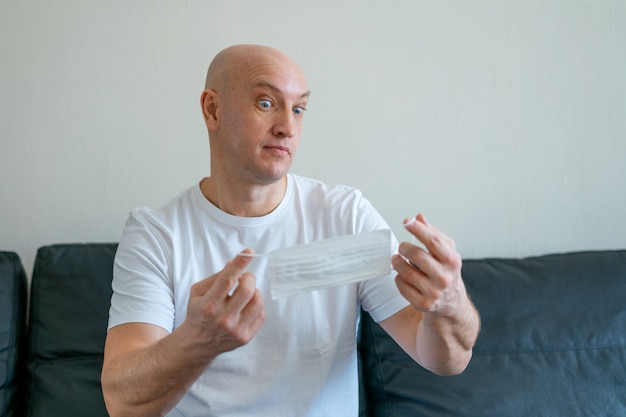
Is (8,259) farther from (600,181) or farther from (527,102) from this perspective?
(600,181)

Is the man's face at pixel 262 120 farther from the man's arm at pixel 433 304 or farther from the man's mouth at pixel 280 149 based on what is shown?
the man's arm at pixel 433 304

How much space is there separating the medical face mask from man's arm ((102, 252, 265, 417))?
0.22ft

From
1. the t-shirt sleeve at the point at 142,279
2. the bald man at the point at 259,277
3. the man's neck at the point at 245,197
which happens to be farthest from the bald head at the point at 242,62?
the t-shirt sleeve at the point at 142,279

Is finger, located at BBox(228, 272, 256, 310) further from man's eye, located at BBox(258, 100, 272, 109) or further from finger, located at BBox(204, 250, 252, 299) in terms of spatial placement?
man's eye, located at BBox(258, 100, 272, 109)

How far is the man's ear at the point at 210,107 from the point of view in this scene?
4.80 feet

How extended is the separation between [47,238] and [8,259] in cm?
17

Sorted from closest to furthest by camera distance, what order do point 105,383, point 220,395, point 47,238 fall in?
point 105,383 → point 220,395 → point 47,238

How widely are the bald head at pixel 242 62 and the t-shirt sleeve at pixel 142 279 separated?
35 cm

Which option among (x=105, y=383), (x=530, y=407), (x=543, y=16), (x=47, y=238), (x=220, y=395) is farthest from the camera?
(x=543, y=16)

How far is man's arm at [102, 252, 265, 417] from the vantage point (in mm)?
1000

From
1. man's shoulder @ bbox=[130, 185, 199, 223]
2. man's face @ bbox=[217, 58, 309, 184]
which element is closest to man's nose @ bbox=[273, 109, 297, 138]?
man's face @ bbox=[217, 58, 309, 184]

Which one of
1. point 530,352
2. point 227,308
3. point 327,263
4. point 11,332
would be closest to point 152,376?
point 227,308

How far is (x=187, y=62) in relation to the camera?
6.11 feet

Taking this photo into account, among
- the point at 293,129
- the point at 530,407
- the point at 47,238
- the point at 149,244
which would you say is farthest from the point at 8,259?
the point at 530,407
